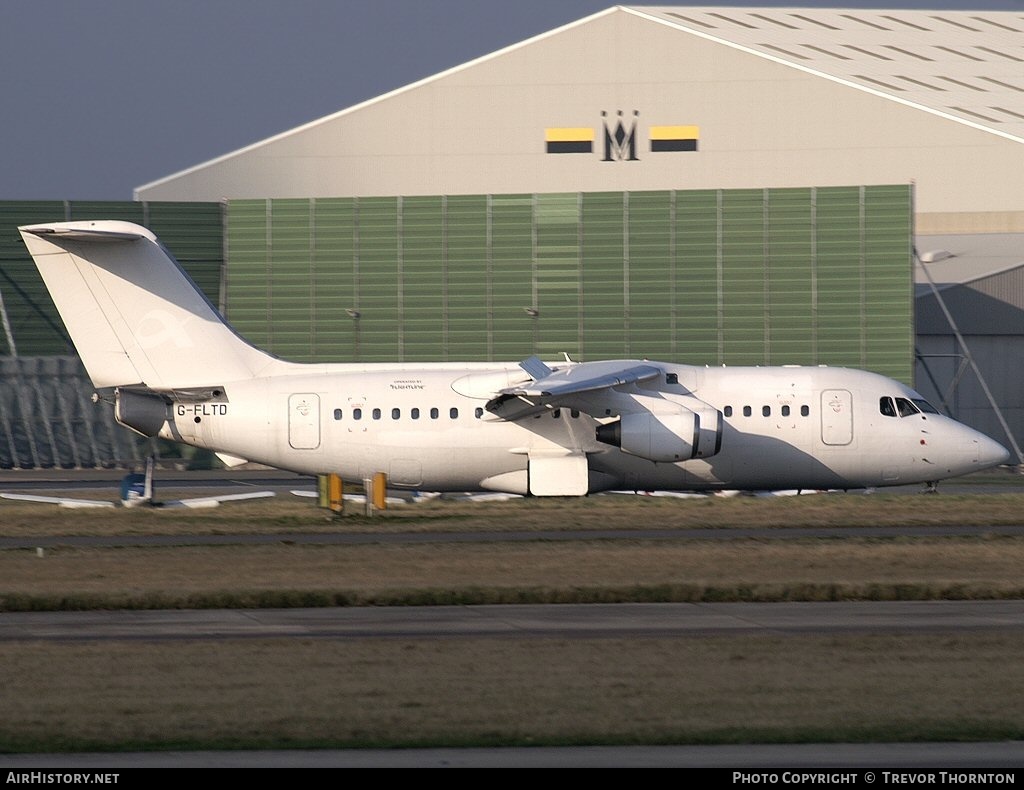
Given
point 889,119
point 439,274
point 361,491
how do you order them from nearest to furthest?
1. point 361,491
2. point 439,274
3. point 889,119

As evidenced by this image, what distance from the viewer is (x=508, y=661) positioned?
1441 centimetres

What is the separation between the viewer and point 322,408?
106 ft

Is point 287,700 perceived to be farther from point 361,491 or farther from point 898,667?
point 361,491

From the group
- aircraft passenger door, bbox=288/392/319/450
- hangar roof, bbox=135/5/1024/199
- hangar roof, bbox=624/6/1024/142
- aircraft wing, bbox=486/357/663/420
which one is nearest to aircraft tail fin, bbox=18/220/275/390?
aircraft passenger door, bbox=288/392/319/450

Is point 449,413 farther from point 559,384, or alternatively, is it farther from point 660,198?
point 660,198

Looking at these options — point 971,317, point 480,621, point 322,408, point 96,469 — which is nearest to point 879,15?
point 971,317

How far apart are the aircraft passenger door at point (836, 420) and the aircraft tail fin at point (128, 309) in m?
14.0

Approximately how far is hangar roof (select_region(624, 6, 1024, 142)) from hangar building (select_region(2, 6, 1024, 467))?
0.23 metres

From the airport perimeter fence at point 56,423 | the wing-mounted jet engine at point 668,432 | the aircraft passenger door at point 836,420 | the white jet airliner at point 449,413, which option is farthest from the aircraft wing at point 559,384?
the airport perimeter fence at point 56,423

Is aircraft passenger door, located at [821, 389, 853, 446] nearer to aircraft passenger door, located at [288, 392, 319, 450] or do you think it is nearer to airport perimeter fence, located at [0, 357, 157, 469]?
aircraft passenger door, located at [288, 392, 319, 450]

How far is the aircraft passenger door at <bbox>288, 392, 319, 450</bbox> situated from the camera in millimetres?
32281

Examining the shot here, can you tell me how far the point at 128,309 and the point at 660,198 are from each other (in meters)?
23.4
